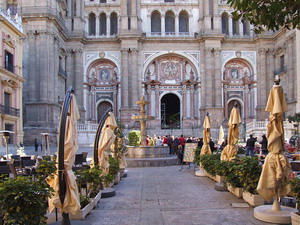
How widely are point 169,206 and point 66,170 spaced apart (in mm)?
3407

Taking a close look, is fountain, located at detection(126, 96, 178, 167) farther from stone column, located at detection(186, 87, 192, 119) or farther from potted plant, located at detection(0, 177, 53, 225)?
stone column, located at detection(186, 87, 192, 119)

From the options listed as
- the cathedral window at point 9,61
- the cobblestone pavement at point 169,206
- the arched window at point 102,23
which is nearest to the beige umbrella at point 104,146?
the cobblestone pavement at point 169,206

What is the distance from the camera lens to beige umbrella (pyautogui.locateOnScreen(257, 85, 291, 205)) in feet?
23.0

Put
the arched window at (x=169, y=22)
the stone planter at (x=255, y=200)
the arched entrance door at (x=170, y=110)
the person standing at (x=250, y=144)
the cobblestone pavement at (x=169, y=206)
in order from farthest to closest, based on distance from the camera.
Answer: the arched window at (x=169, y=22) → the arched entrance door at (x=170, y=110) → the person standing at (x=250, y=144) → the stone planter at (x=255, y=200) → the cobblestone pavement at (x=169, y=206)

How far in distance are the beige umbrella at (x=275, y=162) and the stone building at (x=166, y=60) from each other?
29149 mm

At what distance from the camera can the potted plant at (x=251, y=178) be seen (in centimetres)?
834

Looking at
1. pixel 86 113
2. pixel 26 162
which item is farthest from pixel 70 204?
pixel 86 113

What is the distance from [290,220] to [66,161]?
4.36 m

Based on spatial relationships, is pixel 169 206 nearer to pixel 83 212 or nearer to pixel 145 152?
pixel 83 212

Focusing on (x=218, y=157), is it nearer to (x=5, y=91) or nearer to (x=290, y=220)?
(x=290, y=220)

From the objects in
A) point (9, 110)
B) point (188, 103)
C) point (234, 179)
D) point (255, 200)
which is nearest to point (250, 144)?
point (234, 179)

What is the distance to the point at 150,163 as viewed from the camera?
731 inches

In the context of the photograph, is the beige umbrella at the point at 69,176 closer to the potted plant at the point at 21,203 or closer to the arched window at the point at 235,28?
the potted plant at the point at 21,203

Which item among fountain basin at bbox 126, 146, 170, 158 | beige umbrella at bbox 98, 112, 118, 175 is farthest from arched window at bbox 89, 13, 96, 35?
beige umbrella at bbox 98, 112, 118, 175
